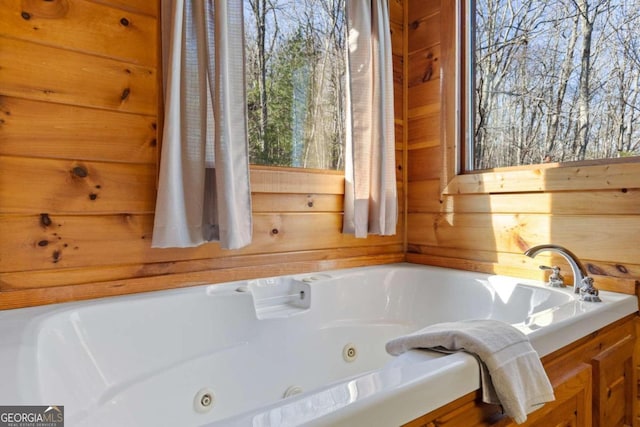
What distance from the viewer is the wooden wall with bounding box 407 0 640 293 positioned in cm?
148

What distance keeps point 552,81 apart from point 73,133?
188cm

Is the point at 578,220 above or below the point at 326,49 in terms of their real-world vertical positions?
below

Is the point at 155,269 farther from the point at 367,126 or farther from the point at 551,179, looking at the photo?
the point at 551,179

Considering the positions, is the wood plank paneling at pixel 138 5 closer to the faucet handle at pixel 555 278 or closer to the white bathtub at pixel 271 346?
the white bathtub at pixel 271 346

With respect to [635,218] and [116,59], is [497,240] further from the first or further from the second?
[116,59]

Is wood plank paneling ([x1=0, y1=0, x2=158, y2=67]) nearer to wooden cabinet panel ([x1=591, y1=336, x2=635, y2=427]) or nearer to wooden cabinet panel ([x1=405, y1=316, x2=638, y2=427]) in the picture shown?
wooden cabinet panel ([x1=405, y1=316, x2=638, y2=427])

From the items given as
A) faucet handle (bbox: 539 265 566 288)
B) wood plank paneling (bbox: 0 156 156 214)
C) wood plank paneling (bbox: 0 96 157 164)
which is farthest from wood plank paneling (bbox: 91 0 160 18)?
faucet handle (bbox: 539 265 566 288)

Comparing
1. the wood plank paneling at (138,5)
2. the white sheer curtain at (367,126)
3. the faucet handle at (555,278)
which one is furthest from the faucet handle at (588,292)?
the wood plank paneling at (138,5)

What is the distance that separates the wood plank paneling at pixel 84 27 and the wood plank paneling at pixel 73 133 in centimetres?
20

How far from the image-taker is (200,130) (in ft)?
4.75

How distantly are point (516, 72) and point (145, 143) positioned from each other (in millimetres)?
1654

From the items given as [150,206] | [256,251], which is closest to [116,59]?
[150,206]

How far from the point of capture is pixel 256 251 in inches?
67.1

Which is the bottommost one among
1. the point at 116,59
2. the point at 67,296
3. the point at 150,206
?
the point at 67,296
